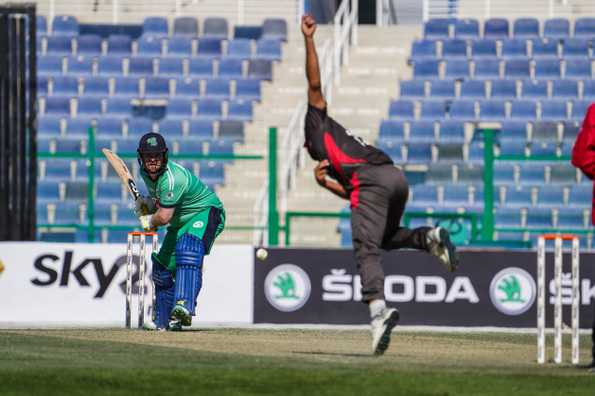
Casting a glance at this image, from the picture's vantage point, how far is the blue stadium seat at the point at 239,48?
27875mm

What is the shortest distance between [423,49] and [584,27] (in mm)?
3217

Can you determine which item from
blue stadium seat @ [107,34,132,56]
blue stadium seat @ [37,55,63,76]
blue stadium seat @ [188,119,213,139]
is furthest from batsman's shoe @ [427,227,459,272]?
blue stadium seat @ [107,34,132,56]

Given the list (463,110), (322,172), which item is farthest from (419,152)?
(322,172)

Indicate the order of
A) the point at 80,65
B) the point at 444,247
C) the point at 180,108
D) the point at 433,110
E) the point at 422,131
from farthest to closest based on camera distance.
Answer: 1. the point at 80,65
2. the point at 180,108
3. the point at 433,110
4. the point at 422,131
5. the point at 444,247

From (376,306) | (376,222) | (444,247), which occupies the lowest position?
(376,306)

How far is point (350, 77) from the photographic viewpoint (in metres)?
27.5

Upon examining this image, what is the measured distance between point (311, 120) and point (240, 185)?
462 inches

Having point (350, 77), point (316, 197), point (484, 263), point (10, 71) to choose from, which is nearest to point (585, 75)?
point (350, 77)

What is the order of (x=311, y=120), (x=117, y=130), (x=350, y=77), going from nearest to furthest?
1. (x=311, y=120)
2. (x=117, y=130)
3. (x=350, y=77)

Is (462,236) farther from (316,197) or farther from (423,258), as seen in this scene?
(316,197)

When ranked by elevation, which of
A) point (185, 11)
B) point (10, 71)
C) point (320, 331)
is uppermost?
point (185, 11)

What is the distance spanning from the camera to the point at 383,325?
10141mm

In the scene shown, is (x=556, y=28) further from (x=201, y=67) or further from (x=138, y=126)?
(x=138, y=126)

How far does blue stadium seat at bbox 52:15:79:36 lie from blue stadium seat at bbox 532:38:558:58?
898cm
